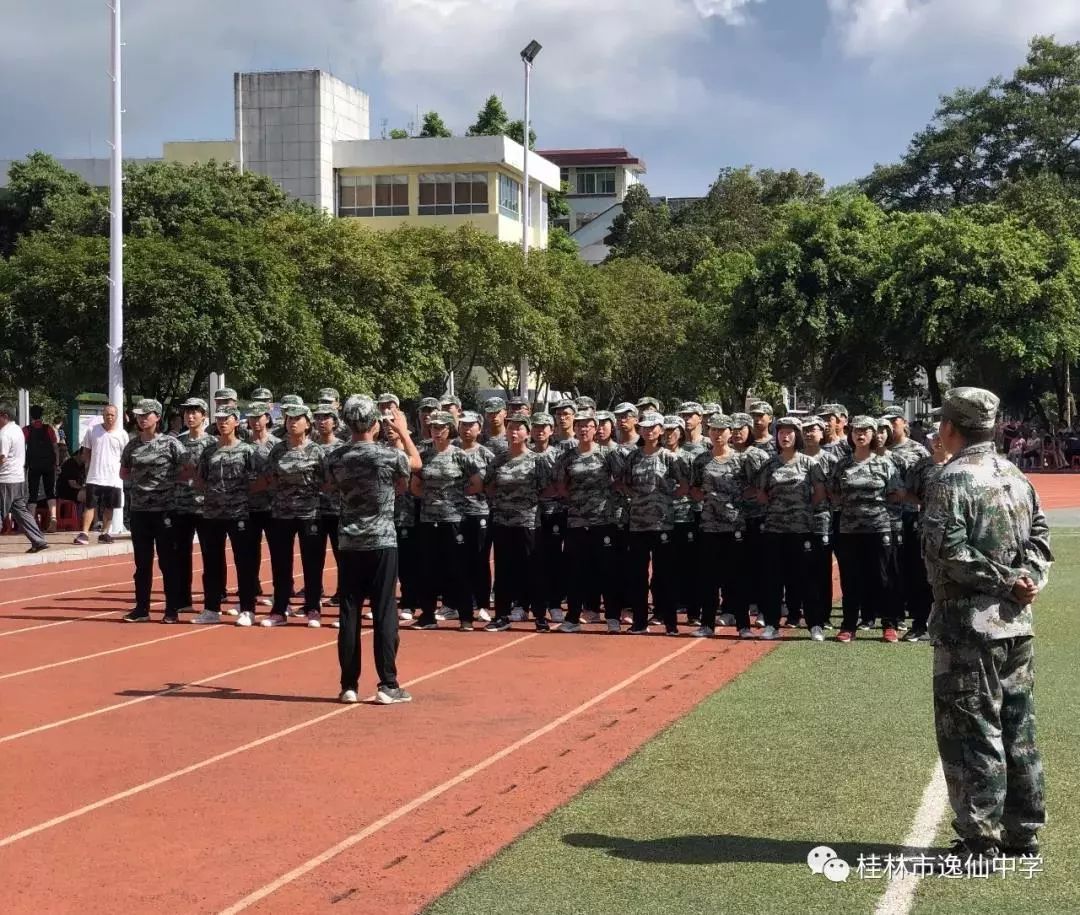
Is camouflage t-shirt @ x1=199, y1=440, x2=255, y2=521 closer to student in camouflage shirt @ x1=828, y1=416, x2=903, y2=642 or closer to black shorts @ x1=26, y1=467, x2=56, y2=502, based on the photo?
student in camouflage shirt @ x1=828, y1=416, x2=903, y2=642

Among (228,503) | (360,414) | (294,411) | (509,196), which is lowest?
(228,503)

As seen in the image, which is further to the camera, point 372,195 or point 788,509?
point 372,195

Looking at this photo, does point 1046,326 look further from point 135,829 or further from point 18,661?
point 135,829

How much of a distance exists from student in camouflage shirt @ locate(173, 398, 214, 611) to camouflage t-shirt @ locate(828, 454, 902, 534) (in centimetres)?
560

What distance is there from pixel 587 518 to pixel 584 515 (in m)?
0.04

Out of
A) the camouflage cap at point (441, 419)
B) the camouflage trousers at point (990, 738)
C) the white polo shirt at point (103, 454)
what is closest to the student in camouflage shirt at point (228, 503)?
the camouflage cap at point (441, 419)

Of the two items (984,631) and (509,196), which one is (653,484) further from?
(509,196)

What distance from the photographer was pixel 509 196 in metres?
57.1

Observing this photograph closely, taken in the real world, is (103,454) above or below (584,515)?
above

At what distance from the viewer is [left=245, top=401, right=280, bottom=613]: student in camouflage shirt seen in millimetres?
13773

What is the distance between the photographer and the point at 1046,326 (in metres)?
41.8

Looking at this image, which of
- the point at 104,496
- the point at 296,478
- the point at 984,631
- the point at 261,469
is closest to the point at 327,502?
the point at 296,478

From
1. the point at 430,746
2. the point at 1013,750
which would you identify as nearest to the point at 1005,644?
the point at 1013,750

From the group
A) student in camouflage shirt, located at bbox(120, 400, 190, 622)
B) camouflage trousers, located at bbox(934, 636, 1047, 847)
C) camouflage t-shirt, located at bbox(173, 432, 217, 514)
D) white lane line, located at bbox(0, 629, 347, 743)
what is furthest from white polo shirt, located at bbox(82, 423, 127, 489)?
camouflage trousers, located at bbox(934, 636, 1047, 847)
